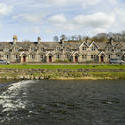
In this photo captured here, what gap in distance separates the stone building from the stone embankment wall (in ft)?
76.5

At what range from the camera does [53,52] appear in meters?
73.6

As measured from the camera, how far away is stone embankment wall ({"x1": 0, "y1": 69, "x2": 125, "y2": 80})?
46281 millimetres

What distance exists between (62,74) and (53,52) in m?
26.9

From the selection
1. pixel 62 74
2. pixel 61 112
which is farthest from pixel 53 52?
pixel 61 112

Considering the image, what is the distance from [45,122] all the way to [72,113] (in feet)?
10.8

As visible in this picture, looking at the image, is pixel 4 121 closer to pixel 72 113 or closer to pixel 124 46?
pixel 72 113

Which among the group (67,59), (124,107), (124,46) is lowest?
(124,107)

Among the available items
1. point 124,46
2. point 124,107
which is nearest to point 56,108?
point 124,107

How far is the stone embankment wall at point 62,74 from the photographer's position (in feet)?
152

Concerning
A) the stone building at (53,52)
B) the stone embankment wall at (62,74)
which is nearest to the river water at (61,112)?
the stone embankment wall at (62,74)

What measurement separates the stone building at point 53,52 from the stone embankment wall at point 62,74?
23315 millimetres

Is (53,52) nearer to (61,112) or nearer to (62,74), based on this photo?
(62,74)

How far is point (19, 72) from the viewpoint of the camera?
49.9m

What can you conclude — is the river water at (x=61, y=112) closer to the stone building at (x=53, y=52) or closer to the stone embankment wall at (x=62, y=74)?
the stone embankment wall at (x=62, y=74)
